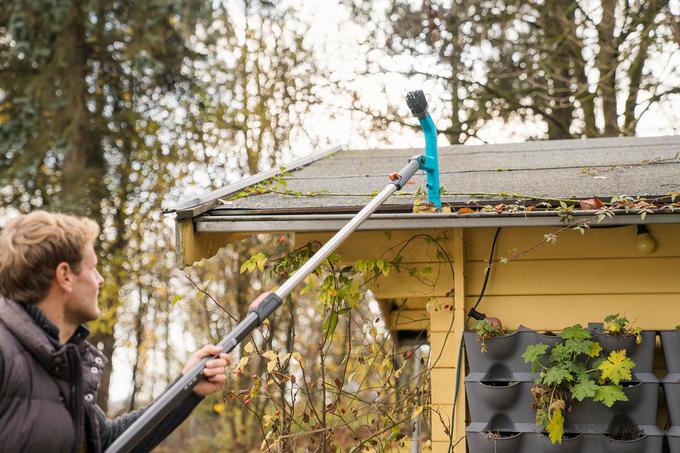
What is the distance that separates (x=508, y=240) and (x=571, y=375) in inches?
29.5

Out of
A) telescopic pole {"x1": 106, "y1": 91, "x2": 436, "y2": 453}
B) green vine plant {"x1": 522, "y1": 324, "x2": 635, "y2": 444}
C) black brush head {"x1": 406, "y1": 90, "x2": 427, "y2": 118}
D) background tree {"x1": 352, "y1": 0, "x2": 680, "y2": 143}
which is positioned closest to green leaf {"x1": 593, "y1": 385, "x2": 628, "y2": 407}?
green vine plant {"x1": 522, "y1": 324, "x2": 635, "y2": 444}

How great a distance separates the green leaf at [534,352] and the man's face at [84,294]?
1957 mm

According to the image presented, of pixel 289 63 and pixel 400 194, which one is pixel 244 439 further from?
pixel 400 194

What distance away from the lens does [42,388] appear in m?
2.12

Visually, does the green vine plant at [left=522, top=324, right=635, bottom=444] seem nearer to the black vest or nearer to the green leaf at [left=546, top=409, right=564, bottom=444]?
the green leaf at [left=546, top=409, right=564, bottom=444]

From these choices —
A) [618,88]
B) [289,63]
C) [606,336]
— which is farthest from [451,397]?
[289,63]

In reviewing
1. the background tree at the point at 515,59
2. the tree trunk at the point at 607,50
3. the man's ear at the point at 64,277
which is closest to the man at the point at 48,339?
the man's ear at the point at 64,277

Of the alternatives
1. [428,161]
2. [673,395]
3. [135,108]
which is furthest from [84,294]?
[135,108]

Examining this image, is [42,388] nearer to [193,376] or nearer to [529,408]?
[193,376]

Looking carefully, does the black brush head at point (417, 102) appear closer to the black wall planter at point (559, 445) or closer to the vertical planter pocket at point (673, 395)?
the black wall planter at point (559, 445)

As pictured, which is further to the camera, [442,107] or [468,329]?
[442,107]

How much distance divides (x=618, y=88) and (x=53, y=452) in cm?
874

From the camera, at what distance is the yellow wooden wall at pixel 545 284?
3.87 meters

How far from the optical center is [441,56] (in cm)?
1013
